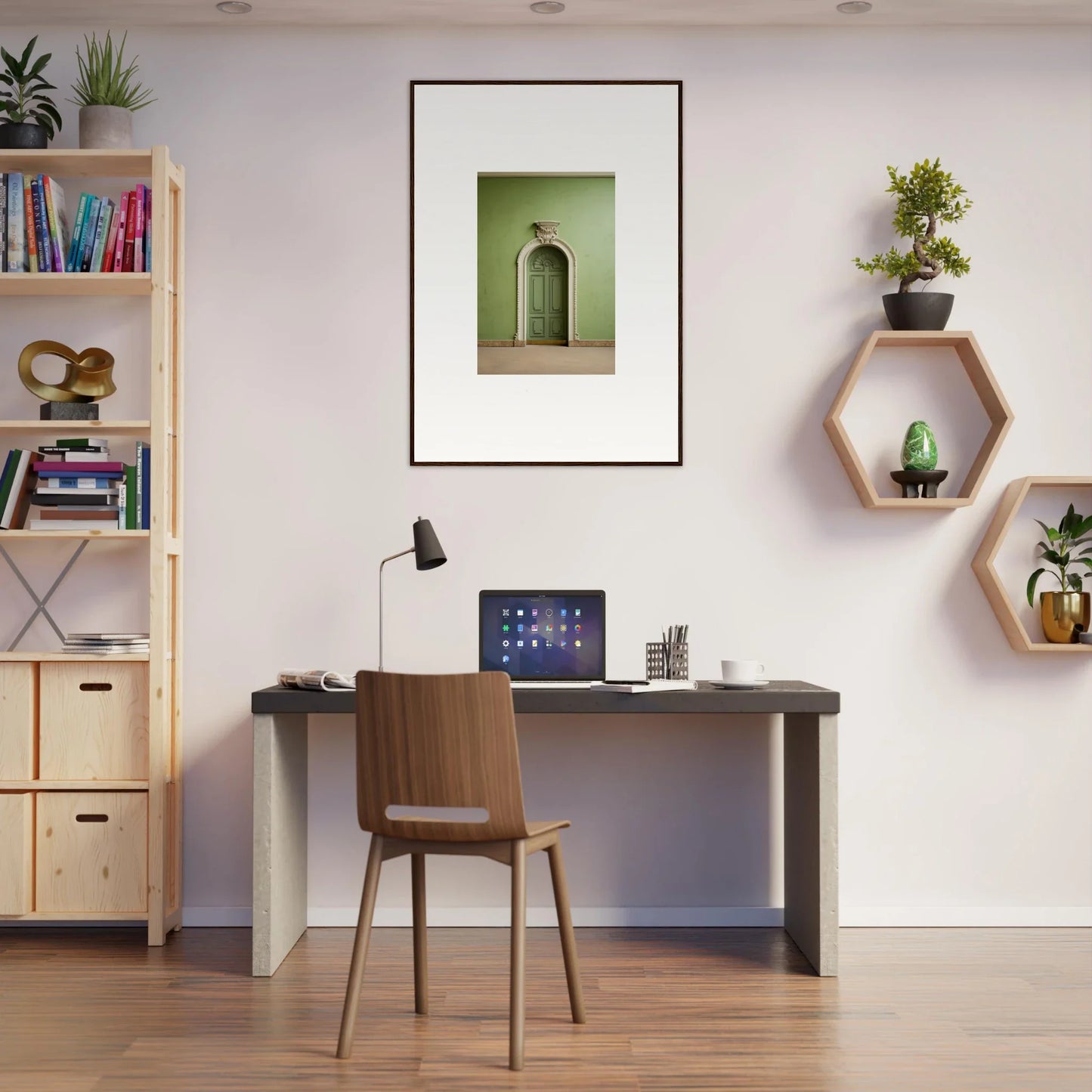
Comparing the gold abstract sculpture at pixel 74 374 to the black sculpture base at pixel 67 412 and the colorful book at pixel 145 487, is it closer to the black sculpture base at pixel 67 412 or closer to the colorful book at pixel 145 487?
the black sculpture base at pixel 67 412

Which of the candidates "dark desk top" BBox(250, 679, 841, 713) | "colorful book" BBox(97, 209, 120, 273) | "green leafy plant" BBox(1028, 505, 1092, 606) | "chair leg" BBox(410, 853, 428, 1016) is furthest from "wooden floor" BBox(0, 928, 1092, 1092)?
"colorful book" BBox(97, 209, 120, 273)

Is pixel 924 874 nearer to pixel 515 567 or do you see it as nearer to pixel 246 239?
pixel 515 567

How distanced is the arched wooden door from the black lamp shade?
0.76 meters

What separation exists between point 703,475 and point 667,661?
0.70 metres

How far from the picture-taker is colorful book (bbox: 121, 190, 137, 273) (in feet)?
11.6

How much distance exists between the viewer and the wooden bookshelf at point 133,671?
11.2 feet

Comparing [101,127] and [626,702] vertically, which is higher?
[101,127]

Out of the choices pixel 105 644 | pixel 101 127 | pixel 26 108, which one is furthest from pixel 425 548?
pixel 26 108

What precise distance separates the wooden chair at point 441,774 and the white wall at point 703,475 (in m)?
1.14

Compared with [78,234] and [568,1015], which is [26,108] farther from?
[568,1015]

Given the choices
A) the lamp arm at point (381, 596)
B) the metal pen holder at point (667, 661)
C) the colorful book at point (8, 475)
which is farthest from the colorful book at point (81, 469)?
the metal pen holder at point (667, 661)

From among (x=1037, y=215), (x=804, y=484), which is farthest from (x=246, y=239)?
(x=1037, y=215)

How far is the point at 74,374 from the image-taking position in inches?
144

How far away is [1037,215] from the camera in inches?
148
